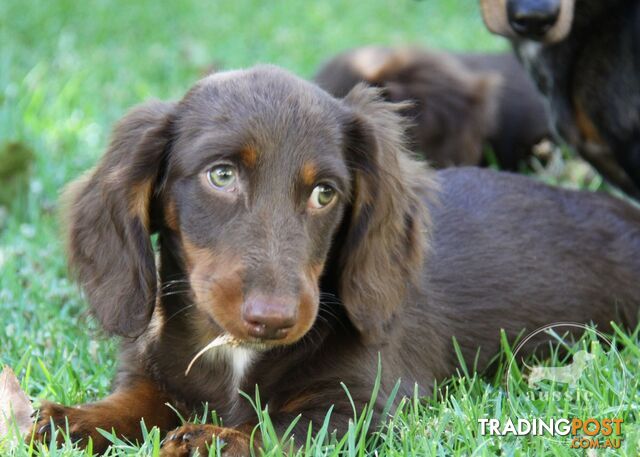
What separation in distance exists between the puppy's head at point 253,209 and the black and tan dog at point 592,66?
4.49 ft

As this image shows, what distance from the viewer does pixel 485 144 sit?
581 centimetres

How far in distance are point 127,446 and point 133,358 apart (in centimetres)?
45

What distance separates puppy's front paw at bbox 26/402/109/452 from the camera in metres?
2.55

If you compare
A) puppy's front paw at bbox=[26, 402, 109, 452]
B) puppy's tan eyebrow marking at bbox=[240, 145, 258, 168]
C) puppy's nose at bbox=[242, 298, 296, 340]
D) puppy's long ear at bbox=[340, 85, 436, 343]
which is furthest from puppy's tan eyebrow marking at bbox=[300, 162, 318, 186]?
puppy's front paw at bbox=[26, 402, 109, 452]

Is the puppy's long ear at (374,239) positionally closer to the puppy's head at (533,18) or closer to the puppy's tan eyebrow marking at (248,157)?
the puppy's tan eyebrow marking at (248,157)

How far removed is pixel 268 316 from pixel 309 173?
0.44 m

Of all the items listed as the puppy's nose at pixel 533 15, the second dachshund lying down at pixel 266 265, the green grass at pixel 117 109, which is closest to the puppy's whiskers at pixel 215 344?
the second dachshund lying down at pixel 266 265

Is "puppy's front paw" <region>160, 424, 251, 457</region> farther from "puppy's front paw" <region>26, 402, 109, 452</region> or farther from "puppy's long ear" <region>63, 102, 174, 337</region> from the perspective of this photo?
"puppy's long ear" <region>63, 102, 174, 337</region>

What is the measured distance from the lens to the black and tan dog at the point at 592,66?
418 cm

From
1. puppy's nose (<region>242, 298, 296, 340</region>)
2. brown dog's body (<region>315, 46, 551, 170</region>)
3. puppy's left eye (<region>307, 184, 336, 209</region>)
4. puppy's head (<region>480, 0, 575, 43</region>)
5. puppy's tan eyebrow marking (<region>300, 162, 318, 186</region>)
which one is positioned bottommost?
brown dog's body (<region>315, 46, 551, 170</region>)

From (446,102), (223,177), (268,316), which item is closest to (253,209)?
(223,177)

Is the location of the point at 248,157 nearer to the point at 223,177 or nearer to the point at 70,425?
the point at 223,177

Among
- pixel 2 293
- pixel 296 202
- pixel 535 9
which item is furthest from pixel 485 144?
pixel 296 202

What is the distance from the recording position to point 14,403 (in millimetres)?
2703
